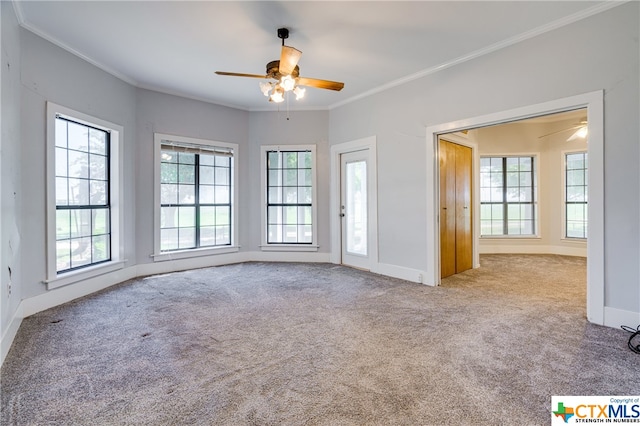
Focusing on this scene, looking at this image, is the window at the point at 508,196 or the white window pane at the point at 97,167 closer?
the white window pane at the point at 97,167

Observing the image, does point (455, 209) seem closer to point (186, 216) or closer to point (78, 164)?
point (186, 216)

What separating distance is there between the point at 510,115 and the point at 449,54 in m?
1.01

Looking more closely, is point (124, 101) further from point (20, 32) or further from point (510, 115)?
point (510, 115)

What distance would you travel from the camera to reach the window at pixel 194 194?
5.09 metres

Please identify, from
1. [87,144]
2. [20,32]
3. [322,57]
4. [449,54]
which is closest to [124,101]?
[87,144]

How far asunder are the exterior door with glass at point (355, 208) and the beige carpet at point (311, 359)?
1.49 m

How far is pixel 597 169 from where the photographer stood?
2.85 meters

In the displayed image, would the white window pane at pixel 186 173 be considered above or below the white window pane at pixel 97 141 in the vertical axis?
below

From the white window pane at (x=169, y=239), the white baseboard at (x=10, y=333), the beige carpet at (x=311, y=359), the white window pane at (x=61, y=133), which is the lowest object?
the beige carpet at (x=311, y=359)

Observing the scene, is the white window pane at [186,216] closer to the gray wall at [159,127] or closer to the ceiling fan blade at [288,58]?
the gray wall at [159,127]

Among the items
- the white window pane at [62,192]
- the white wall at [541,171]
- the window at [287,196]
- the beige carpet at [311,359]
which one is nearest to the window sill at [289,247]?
the window at [287,196]

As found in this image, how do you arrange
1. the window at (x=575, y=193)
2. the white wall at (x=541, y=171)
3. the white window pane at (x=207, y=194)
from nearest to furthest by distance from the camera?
the white window pane at (x=207, y=194)
the window at (x=575, y=193)
the white wall at (x=541, y=171)

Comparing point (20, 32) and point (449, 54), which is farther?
point (449, 54)

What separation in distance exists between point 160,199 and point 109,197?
722 millimetres
